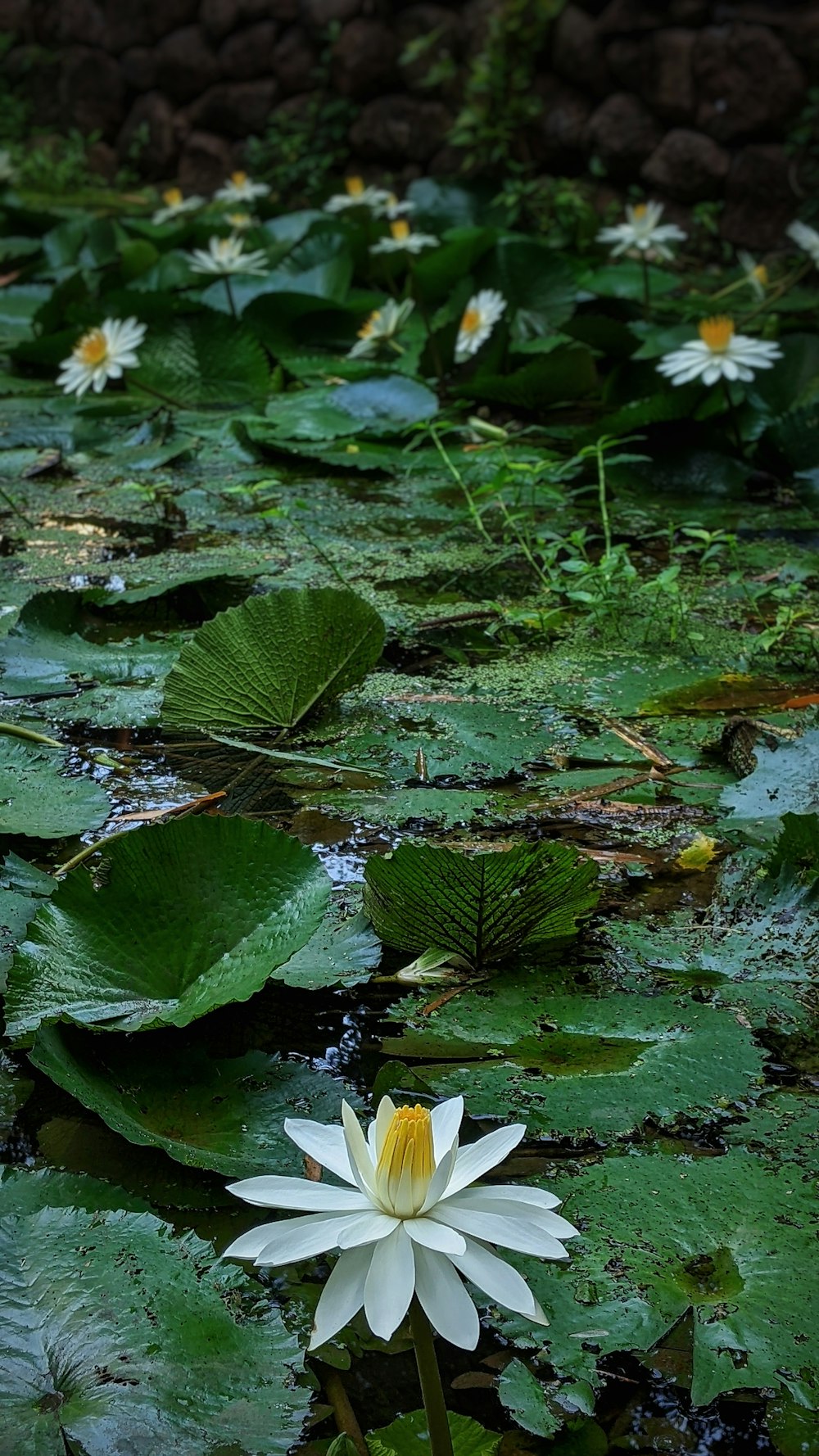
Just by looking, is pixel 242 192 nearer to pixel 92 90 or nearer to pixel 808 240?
pixel 808 240

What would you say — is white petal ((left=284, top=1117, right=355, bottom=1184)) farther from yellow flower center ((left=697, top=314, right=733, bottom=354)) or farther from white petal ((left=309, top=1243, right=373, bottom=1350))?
yellow flower center ((left=697, top=314, right=733, bottom=354))

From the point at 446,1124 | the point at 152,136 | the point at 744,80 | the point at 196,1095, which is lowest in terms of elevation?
the point at 152,136

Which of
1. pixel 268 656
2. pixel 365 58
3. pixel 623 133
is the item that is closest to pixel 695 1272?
pixel 268 656

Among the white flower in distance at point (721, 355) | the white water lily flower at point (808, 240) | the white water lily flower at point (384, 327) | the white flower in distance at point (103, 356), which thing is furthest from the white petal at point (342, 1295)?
the white water lily flower at point (808, 240)

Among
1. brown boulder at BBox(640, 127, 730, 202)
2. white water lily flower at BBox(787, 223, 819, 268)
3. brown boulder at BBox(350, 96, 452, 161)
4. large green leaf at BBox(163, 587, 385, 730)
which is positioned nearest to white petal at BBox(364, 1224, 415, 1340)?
large green leaf at BBox(163, 587, 385, 730)

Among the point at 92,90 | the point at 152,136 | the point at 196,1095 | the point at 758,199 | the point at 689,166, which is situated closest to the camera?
the point at 196,1095

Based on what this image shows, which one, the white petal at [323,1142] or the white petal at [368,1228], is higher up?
the white petal at [368,1228]

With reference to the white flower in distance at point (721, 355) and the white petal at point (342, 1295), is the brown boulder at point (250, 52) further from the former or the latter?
the white petal at point (342, 1295)
